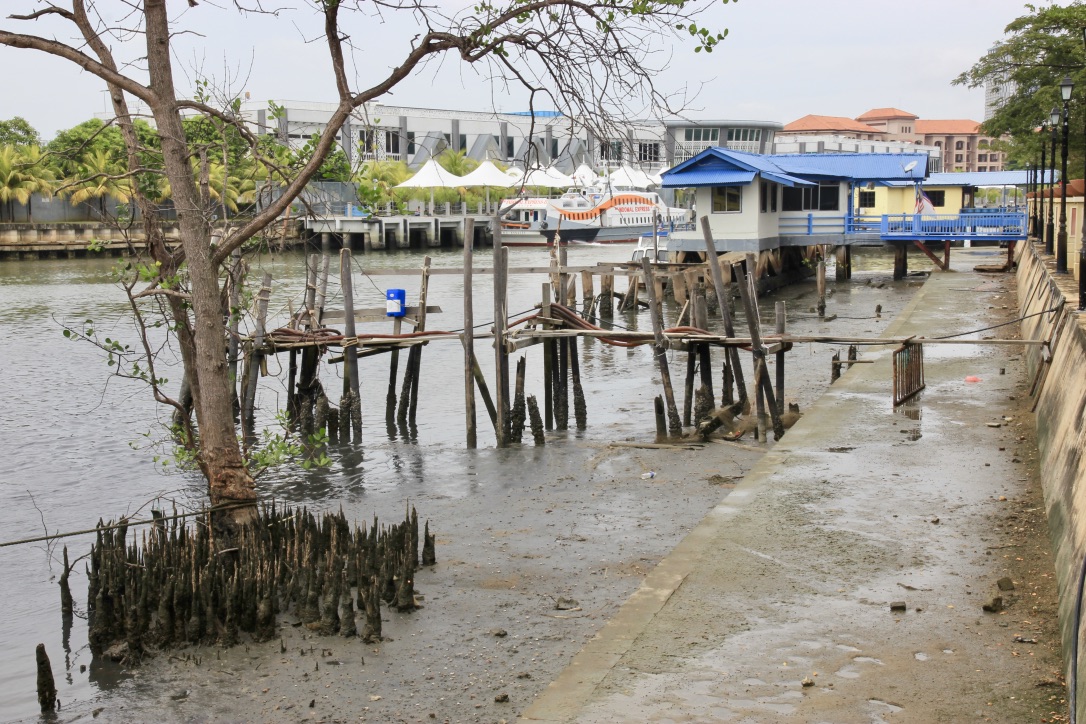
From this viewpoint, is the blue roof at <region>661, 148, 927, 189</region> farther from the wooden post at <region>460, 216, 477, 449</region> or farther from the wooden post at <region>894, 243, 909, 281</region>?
the wooden post at <region>460, 216, 477, 449</region>

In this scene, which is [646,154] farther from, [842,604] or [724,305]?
[724,305]

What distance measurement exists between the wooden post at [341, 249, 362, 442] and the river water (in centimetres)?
38

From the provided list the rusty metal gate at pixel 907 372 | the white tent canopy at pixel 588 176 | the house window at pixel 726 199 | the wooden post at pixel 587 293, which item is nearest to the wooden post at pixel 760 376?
the rusty metal gate at pixel 907 372

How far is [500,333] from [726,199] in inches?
915

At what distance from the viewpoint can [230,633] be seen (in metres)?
8.28

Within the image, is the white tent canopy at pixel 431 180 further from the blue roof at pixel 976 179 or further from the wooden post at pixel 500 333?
the wooden post at pixel 500 333

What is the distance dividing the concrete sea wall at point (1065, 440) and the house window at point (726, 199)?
19357mm

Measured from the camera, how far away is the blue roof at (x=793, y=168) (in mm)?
35594

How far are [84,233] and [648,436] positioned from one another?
5445cm

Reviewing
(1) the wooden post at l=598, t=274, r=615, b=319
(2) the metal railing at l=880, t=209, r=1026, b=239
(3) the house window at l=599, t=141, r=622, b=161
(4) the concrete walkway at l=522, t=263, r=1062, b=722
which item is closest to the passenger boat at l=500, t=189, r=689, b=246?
(2) the metal railing at l=880, t=209, r=1026, b=239

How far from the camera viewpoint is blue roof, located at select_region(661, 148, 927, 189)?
35594mm

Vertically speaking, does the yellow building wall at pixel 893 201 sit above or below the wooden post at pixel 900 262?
above

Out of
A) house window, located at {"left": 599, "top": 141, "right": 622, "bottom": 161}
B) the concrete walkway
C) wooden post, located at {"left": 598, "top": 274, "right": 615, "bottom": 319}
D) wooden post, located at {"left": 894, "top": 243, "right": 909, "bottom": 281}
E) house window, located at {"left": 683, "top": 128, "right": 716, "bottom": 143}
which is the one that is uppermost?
house window, located at {"left": 683, "top": 128, "right": 716, "bottom": 143}

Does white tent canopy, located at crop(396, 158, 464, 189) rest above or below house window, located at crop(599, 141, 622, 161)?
above
